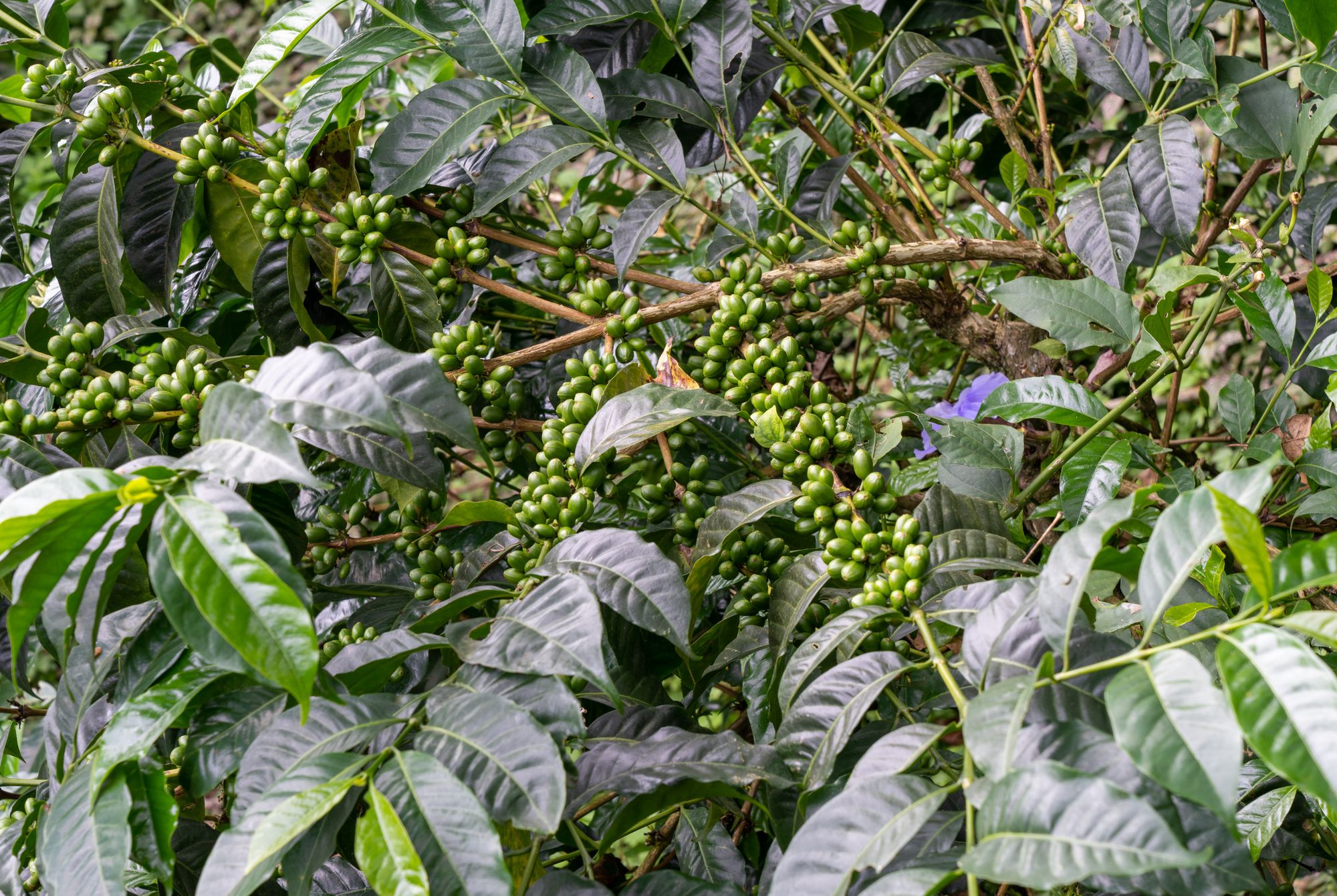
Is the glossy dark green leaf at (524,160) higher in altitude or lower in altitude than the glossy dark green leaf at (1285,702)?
higher

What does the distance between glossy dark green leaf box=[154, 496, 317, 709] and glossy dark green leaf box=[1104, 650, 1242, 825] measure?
34cm

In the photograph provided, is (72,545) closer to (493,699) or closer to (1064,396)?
(493,699)

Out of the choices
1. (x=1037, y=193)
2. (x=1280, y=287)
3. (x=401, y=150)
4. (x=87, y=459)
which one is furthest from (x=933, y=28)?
(x=87, y=459)

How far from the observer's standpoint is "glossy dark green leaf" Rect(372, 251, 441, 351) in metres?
0.82

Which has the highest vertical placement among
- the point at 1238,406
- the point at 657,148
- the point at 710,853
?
the point at 657,148

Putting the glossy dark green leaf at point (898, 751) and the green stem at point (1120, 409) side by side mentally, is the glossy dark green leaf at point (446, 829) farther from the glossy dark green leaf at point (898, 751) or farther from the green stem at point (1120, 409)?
the green stem at point (1120, 409)

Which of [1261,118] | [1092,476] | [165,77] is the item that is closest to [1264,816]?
[1092,476]

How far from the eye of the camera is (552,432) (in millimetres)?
735

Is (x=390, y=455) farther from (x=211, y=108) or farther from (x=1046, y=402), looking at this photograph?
(x=1046, y=402)

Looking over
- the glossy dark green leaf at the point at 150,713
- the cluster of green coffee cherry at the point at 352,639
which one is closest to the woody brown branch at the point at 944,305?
the cluster of green coffee cherry at the point at 352,639

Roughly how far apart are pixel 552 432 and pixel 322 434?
0.17 meters

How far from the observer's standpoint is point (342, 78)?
782 millimetres

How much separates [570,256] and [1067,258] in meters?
0.49

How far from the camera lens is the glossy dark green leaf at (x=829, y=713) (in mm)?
527
